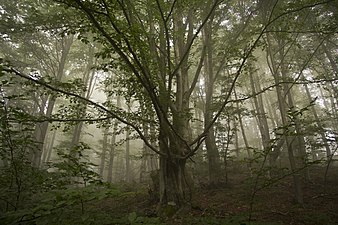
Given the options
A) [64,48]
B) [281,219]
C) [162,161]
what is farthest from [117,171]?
[281,219]

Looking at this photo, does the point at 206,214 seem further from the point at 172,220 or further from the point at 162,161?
the point at 162,161

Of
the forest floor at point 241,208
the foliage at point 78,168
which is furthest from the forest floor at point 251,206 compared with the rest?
the foliage at point 78,168

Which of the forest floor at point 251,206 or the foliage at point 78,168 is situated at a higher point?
the foliage at point 78,168

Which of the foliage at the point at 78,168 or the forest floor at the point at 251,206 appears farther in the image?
the forest floor at the point at 251,206

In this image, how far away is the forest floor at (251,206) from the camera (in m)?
5.47

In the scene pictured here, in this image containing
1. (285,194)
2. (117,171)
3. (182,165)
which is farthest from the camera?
(117,171)

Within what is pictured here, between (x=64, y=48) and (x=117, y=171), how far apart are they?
1436 centimetres

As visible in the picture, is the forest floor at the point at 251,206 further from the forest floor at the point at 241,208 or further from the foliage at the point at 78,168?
the foliage at the point at 78,168

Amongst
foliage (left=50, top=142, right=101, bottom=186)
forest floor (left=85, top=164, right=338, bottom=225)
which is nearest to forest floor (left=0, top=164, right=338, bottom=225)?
forest floor (left=85, top=164, right=338, bottom=225)

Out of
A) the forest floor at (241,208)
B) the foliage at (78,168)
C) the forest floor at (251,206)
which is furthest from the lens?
the forest floor at (251,206)

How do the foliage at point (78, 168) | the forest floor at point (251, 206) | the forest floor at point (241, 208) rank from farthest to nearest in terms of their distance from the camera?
the forest floor at point (251, 206) → the forest floor at point (241, 208) → the foliage at point (78, 168)

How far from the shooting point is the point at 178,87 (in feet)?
25.1

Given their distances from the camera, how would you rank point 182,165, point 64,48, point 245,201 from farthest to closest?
point 64,48, point 245,201, point 182,165

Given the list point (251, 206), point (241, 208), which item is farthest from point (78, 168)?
point (241, 208)
